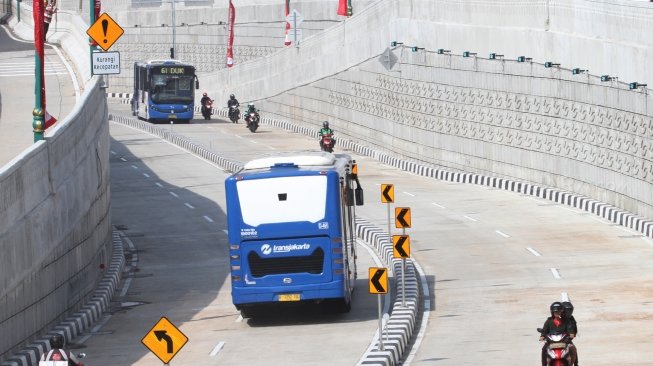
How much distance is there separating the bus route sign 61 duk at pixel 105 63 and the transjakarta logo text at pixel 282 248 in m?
11.0

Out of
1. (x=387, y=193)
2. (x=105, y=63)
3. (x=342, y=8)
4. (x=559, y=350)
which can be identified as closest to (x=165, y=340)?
(x=559, y=350)

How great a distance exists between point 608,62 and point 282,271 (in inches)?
798

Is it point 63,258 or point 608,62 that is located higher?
point 608,62

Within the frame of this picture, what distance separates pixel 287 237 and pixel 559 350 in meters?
9.81

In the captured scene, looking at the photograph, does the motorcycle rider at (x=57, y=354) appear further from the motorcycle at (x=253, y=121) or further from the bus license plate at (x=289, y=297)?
the motorcycle at (x=253, y=121)

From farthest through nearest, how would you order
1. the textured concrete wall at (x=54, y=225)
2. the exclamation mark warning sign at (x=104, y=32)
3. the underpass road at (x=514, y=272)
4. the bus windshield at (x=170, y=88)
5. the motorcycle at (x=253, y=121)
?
the bus windshield at (x=170, y=88)
the motorcycle at (x=253, y=121)
the exclamation mark warning sign at (x=104, y=32)
the underpass road at (x=514, y=272)
the textured concrete wall at (x=54, y=225)

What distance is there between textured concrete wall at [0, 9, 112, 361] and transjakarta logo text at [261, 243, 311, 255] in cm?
412

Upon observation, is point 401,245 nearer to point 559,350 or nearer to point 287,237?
point 287,237

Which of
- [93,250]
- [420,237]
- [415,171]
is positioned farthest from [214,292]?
[415,171]

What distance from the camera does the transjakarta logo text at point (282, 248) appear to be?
3041 cm

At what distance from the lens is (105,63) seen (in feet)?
131

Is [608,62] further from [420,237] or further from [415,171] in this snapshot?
[415,171]

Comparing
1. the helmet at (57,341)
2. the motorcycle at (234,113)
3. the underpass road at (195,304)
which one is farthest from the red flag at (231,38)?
the helmet at (57,341)

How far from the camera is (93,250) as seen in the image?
120 ft
